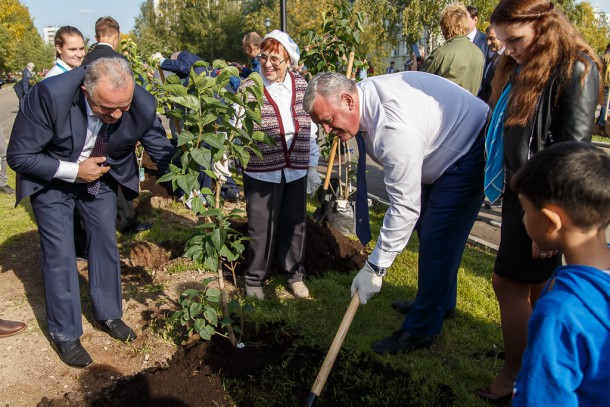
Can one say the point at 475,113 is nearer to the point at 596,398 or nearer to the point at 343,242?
the point at 596,398

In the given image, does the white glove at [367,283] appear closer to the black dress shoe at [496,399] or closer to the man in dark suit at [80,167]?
the black dress shoe at [496,399]

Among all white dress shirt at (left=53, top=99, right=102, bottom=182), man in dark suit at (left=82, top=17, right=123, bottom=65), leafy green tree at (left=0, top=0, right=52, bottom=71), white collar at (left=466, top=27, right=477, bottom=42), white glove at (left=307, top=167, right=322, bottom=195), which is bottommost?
leafy green tree at (left=0, top=0, right=52, bottom=71)

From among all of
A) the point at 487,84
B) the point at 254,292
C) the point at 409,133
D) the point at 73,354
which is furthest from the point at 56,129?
the point at 487,84

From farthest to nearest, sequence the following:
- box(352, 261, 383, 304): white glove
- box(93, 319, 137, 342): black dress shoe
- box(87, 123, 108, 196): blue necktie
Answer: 1. box(93, 319, 137, 342): black dress shoe
2. box(87, 123, 108, 196): blue necktie
3. box(352, 261, 383, 304): white glove

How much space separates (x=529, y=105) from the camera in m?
2.17

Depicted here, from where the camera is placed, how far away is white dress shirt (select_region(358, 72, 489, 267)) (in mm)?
2410

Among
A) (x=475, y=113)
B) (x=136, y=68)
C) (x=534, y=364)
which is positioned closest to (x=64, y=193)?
(x=475, y=113)

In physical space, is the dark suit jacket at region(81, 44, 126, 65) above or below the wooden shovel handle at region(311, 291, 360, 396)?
above

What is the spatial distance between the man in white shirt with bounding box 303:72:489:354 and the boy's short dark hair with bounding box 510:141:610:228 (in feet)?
3.31

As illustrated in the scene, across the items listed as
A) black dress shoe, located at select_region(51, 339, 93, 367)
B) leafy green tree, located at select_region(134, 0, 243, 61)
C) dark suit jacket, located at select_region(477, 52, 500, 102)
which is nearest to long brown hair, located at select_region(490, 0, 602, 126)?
black dress shoe, located at select_region(51, 339, 93, 367)

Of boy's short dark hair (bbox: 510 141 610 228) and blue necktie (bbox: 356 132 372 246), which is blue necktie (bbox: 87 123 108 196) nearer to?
→ blue necktie (bbox: 356 132 372 246)

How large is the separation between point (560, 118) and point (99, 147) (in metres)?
2.39

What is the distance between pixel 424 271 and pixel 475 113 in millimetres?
920

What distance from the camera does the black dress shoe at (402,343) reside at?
123 inches
